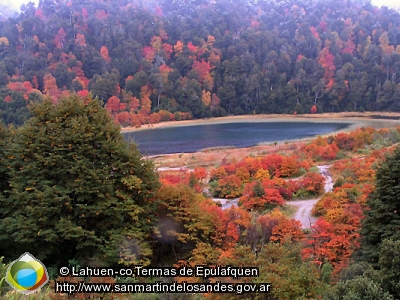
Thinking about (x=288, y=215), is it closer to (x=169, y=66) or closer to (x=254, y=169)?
(x=254, y=169)

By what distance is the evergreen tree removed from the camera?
1105cm

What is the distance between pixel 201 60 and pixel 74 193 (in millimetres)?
108282

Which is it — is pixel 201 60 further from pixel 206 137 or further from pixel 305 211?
pixel 305 211

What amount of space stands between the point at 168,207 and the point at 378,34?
411 feet

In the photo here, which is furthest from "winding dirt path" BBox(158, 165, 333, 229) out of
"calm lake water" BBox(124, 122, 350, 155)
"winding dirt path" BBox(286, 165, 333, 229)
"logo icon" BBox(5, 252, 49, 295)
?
"calm lake water" BBox(124, 122, 350, 155)

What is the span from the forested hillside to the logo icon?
82.3 metres

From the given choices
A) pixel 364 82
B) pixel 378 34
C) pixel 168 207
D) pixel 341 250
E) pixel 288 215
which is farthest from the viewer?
pixel 378 34

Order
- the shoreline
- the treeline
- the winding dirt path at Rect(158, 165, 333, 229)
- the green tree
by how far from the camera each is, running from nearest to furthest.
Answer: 1. the treeline
2. the green tree
3. the winding dirt path at Rect(158, 165, 333, 229)
4. the shoreline

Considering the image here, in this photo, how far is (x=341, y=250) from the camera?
1338cm

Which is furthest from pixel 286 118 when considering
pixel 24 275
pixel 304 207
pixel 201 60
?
pixel 24 275

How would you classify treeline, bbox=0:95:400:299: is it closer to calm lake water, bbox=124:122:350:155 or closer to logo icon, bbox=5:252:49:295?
logo icon, bbox=5:252:49:295

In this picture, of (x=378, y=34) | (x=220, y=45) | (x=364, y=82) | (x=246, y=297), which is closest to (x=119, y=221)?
(x=246, y=297)

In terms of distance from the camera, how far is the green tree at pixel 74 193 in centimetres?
1277

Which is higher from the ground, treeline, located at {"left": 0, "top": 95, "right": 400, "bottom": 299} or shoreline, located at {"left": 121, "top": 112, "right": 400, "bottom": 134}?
treeline, located at {"left": 0, "top": 95, "right": 400, "bottom": 299}
